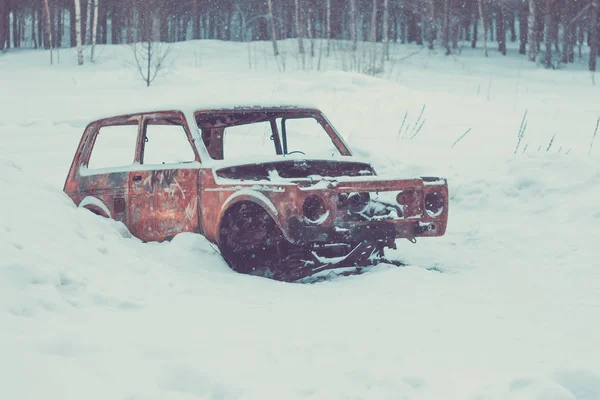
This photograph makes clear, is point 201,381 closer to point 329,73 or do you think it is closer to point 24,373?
point 24,373

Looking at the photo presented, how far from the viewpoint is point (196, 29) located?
57.0m

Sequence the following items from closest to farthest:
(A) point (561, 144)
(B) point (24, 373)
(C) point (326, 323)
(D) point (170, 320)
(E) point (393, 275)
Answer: (B) point (24, 373) < (D) point (170, 320) < (C) point (326, 323) < (E) point (393, 275) < (A) point (561, 144)

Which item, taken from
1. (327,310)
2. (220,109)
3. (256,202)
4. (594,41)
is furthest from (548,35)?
(327,310)

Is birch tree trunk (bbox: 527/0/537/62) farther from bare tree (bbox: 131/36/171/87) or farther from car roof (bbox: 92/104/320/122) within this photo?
car roof (bbox: 92/104/320/122)

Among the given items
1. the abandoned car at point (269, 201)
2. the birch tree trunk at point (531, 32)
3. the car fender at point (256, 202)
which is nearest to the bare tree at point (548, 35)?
the birch tree trunk at point (531, 32)

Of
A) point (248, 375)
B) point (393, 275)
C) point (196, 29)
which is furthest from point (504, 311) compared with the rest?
point (196, 29)

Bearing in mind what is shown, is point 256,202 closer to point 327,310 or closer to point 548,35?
point 327,310

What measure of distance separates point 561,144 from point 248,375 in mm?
9274

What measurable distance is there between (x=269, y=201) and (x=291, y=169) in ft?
2.85

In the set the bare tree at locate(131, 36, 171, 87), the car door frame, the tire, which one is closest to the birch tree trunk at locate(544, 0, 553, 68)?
the bare tree at locate(131, 36, 171, 87)

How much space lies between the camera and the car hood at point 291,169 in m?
5.50

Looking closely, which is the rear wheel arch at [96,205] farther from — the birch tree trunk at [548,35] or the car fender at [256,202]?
the birch tree trunk at [548,35]

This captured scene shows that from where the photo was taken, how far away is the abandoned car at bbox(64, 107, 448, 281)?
4.95 meters

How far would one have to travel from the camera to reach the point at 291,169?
5.76 metres
